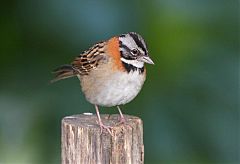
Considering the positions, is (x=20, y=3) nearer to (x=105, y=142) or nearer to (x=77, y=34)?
(x=77, y=34)

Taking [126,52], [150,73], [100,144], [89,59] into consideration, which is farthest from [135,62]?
[100,144]

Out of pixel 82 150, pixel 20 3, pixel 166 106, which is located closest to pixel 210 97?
pixel 166 106

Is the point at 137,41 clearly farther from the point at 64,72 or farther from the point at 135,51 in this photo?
the point at 64,72

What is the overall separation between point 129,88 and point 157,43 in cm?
101

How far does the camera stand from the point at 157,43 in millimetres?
8062

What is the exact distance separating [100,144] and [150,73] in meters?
1.83

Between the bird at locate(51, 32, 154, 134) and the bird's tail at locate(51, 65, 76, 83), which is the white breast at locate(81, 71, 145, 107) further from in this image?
the bird's tail at locate(51, 65, 76, 83)

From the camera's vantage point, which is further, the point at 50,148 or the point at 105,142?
the point at 50,148

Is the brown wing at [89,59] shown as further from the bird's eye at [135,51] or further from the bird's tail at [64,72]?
the bird's eye at [135,51]

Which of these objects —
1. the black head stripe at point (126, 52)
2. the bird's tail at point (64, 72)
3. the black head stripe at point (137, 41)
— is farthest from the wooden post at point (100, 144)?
the bird's tail at point (64, 72)

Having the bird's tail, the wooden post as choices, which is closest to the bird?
the bird's tail

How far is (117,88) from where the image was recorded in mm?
7141

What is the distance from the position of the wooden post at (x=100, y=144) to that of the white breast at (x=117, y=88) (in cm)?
72

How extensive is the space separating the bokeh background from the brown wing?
1.38 feet
